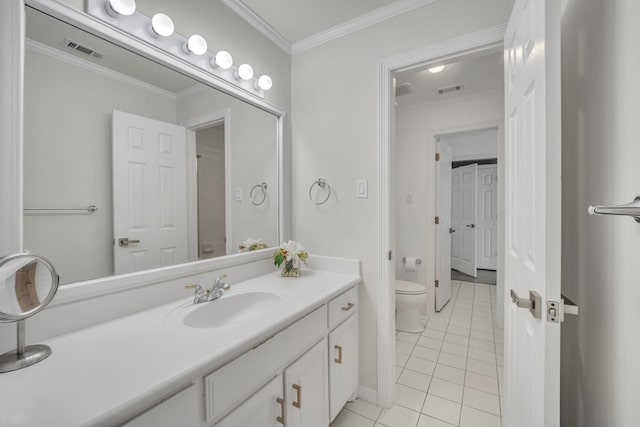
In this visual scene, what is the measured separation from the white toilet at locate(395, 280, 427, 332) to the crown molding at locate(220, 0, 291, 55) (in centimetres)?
238

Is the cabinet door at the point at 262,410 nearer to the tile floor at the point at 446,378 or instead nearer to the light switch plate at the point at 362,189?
the tile floor at the point at 446,378

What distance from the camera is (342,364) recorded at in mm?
1506

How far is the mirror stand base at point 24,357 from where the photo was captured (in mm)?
719

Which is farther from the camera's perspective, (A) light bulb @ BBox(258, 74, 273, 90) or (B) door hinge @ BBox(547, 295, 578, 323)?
(A) light bulb @ BBox(258, 74, 273, 90)

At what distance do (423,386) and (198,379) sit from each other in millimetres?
1700

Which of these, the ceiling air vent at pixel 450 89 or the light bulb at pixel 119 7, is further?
the ceiling air vent at pixel 450 89

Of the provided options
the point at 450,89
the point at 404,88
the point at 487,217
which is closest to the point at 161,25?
the point at 404,88

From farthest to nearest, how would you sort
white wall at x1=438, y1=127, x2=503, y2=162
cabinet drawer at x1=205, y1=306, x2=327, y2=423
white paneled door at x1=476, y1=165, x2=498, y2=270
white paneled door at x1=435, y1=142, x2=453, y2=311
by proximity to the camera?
1. white paneled door at x1=476, y1=165, x2=498, y2=270
2. white wall at x1=438, y1=127, x2=503, y2=162
3. white paneled door at x1=435, y1=142, x2=453, y2=311
4. cabinet drawer at x1=205, y1=306, x2=327, y2=423

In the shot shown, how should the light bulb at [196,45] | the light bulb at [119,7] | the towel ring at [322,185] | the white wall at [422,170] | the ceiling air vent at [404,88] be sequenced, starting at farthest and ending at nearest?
1. the white wall at [422,170]
2. the ceiling air vent at [404,88]
3. the towel ring at [322,185]
4. the light bulb at [196,45]
5. the light bulb at [119,7]

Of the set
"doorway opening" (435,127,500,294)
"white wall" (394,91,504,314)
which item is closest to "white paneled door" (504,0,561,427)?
"white wall" (394,91,504,314)

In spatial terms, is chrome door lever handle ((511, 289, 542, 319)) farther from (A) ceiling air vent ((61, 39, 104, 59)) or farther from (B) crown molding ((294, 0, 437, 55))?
(A) ceiling air vent ((61, 39, 104, 59))

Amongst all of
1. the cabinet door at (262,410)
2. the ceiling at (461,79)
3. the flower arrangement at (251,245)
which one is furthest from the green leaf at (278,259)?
the ceiling at (461,79)

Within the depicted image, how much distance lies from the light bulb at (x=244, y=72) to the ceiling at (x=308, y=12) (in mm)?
372

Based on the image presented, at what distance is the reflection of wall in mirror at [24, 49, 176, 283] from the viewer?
912 millimetres
